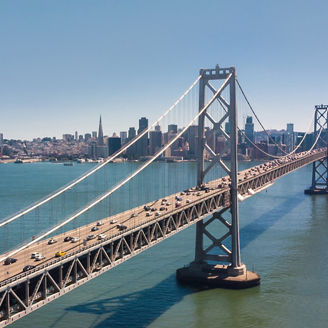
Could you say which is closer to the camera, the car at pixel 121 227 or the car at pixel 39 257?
the car at pixel 39 257

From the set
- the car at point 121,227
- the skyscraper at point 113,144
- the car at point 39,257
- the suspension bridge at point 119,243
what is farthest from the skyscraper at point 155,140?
the car at point 39,257

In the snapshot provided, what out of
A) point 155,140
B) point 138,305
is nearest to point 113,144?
point 155,140

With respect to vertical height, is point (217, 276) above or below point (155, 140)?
below

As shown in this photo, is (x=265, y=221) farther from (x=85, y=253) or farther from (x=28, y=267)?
(x=28, y=267)

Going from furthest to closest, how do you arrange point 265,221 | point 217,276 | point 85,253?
point 265,221, point 217,276, point 85,253

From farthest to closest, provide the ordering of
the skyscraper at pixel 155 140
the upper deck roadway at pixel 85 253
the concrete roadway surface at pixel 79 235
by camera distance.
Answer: the skyscraper at pixel 155 140 → the concrete roadway surface at pixel 79 235 → the upper deck roadway at pixel 85 253

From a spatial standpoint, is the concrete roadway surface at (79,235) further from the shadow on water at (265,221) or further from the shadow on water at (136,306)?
the shadow on water at (265,221)

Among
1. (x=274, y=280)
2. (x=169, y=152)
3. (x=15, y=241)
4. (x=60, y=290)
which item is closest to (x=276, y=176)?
(x=274, y=280)

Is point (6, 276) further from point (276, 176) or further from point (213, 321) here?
point (276, 176)
